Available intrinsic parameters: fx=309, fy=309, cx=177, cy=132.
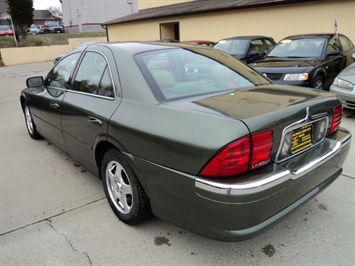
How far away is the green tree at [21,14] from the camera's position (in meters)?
24.9

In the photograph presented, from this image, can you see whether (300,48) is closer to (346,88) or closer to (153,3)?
(346,88)

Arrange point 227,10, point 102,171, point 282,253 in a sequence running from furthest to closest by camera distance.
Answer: point 227,10 → point 102,171 → point 282,253

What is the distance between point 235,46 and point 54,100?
743 centimetres

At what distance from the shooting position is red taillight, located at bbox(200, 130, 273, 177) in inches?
71.4

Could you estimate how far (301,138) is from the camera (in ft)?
7.25

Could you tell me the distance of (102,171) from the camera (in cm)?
291

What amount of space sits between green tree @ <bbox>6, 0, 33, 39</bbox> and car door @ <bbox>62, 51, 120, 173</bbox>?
26.3m

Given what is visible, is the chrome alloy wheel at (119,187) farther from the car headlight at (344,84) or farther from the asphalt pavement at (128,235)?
the car headlight at (344,84)

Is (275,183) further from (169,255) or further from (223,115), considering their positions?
(169,255)

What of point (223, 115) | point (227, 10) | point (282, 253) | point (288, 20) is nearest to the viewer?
point (223, 115)

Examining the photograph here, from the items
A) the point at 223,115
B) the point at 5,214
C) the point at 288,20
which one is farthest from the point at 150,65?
the point at 288,20

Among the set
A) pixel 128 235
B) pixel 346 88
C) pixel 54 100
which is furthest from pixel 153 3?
pixel 128 235

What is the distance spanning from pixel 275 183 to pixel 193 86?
110 centimetres

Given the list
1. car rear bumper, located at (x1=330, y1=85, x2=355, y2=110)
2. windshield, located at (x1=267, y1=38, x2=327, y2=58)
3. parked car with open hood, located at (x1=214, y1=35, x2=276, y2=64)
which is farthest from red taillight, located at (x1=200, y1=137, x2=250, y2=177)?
parked car with open hood, located at (x1=214, y1=35, x2=276, y2=64)
